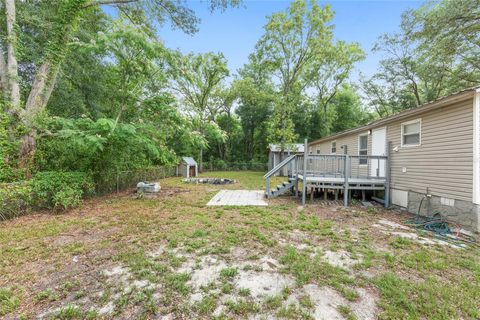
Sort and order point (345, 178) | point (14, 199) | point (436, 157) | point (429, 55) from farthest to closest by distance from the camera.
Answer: point (429, 55), point (345, 178), point (436, 157), point (14, 199)

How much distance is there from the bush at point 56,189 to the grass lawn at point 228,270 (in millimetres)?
484

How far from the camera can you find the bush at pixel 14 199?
465 cm

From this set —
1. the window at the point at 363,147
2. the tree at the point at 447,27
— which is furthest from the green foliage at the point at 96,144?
the tree at the point at 447,27

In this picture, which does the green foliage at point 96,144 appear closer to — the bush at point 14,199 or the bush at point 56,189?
the bush at point 56,189

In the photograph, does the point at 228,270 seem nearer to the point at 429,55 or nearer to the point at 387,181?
the point at 387,181

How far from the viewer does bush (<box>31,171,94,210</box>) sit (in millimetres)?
5277

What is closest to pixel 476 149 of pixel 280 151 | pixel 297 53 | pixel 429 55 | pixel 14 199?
pixel 429 55

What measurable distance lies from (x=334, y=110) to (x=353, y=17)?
13.4 metres

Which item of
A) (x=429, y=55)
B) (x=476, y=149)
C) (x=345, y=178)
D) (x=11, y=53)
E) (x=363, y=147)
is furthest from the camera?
(x=429, y=55)

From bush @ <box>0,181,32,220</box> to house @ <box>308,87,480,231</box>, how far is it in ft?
33.5

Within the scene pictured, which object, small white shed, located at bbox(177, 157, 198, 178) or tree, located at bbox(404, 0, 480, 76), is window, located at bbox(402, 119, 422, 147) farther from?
small white shed, located at bbox(177, 157, 198, 178)

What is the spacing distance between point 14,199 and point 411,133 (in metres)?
10.8

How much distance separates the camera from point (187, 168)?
16.7 meters

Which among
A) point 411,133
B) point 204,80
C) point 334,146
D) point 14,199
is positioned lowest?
point 14,199
